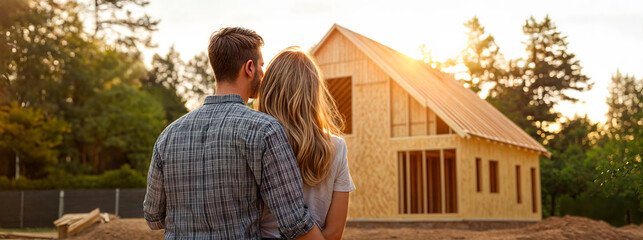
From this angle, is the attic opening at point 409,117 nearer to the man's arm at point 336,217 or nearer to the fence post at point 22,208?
the fence post at point 22,208

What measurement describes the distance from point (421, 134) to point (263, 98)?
1617 cm

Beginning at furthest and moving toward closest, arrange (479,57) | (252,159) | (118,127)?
(479,57) < (118,127) < (252,159)

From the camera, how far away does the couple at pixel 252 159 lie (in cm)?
224

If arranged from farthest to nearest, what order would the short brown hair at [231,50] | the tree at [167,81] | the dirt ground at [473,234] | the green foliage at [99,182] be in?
the tree at [167,81] < the green foliage at [99,182] < the dirt ground at [473,234] < the short brown hair at [231,50]

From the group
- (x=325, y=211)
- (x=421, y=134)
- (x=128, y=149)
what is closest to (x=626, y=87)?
(x=128, y=149)

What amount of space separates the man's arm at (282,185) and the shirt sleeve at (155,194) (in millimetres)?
445

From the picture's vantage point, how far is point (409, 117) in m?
18.8

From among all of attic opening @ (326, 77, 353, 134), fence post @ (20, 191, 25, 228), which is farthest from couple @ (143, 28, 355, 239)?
fence post @ (20, 191, 25, 228)

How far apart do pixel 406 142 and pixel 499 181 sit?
146 inches

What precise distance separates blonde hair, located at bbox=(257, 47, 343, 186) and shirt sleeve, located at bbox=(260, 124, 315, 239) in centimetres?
16

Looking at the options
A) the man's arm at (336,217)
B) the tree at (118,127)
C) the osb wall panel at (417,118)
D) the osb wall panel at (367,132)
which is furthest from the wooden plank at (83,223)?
the tree at (118,127)

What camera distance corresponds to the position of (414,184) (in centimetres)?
2136

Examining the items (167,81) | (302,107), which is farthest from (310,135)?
(167,81)

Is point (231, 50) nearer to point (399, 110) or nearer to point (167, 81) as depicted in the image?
point (399, 110)
